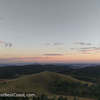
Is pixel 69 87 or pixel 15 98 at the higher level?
pixel 15 98

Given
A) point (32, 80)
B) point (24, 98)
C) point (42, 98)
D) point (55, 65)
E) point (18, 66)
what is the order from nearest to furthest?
point (24, 98)
point (42, 98)
point (32, 80)
point (18, 66)
point (55, 65)

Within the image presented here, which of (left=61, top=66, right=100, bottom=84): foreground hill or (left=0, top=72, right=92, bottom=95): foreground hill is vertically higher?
(left=0, top=72, right=92, bottom=95): foreground hill

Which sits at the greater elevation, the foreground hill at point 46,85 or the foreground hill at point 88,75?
the foreground hill at point 46,85

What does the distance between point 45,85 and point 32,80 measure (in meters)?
7.61

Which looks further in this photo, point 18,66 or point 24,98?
point 18,66

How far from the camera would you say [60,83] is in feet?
173

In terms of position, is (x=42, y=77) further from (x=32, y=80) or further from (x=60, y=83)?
(x=60, y=83)

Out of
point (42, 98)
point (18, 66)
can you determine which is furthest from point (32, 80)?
point (18, 66)

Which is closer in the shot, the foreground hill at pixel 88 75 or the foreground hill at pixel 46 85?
the foreground hill at pixel 46 85

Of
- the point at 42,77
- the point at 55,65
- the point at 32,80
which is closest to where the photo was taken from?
the point at 32,80

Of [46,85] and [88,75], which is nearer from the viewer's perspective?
[46,85]

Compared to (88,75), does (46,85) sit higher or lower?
higher

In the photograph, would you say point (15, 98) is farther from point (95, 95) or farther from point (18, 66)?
point (18, 66)

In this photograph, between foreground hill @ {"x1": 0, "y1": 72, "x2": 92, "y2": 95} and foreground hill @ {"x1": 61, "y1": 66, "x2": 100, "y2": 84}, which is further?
foreground hill @ {"x1": 61, "y1": 66, "x2": 100, "y2": 84}
